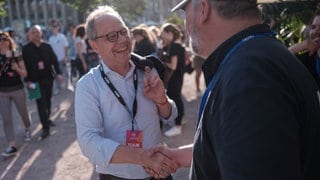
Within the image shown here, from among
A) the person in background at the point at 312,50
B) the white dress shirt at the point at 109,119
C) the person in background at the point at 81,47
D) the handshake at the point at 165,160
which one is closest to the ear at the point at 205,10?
the handshake at the point at 165,160

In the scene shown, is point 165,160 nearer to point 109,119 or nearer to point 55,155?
point 109,119

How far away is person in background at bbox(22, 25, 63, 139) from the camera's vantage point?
23.3 ft

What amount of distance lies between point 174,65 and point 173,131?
108cm

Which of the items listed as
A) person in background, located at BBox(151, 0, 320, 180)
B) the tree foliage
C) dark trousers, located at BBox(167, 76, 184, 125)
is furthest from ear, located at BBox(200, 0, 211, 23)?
dark trousers, located at BBox(167, 76, 184, 125)

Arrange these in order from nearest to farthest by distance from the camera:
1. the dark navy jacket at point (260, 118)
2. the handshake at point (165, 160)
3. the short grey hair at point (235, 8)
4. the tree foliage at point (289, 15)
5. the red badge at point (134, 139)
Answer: the dark navy jacket at point (260, 118), the short grey hair at point (235, 8), the handshake at point (165, 160), the red badge at point (134, 139), the tree foliage at point (289, 15)

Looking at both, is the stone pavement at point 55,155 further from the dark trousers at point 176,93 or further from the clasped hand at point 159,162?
the clasped hand at point 159,162

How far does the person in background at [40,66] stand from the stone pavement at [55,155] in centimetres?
40

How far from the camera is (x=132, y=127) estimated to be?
2.53 meters

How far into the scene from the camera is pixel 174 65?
23.0 feet

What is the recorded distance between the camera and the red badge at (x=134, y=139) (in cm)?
247

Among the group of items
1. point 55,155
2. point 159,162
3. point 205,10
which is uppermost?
point 205,10

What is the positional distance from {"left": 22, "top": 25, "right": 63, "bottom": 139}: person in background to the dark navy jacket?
6.21 m

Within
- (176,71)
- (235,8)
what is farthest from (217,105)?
(176,71)

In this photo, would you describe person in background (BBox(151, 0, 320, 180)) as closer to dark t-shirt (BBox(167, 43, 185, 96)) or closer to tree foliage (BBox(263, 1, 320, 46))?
tree foliage (BBox(263, 1, 320, 46))
